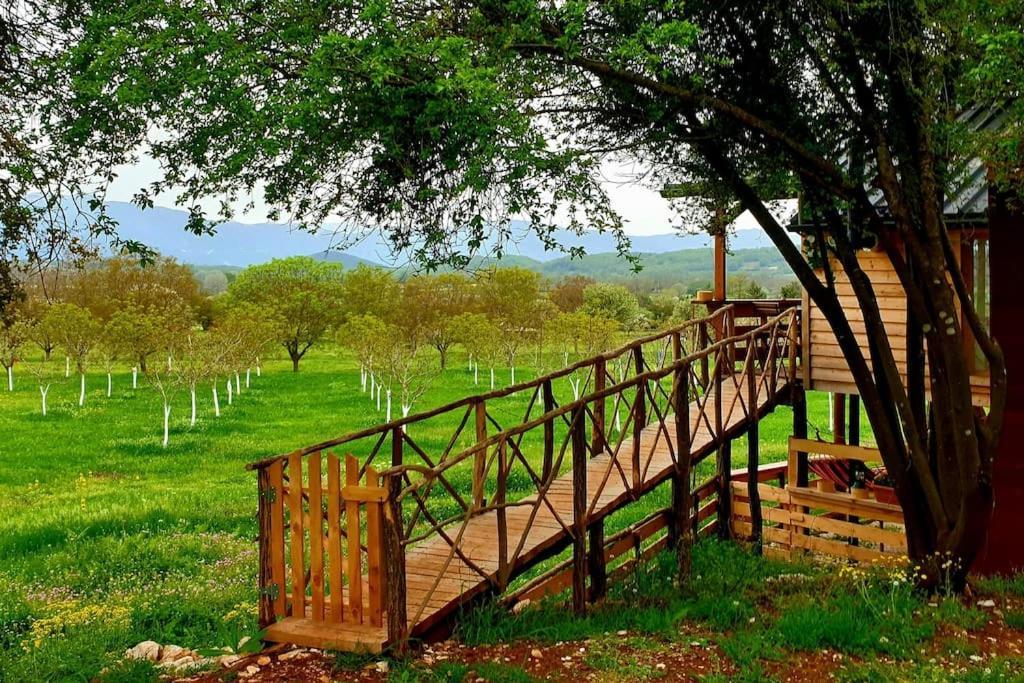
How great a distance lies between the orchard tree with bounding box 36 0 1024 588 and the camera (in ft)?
20.7

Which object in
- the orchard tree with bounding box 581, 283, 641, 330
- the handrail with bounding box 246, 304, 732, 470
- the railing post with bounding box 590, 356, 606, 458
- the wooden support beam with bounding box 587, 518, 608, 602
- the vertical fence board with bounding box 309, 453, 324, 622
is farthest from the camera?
the orchard tree with bounding box 581, 283, 641, 330

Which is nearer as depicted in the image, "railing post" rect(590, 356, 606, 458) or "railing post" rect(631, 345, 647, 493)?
"railing post" rect(631, 345, 647, 493)

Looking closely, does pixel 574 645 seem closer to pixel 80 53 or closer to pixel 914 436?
pixel 914 436

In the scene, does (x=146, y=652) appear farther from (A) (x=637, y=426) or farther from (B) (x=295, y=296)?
(B) (x=295, y=296)

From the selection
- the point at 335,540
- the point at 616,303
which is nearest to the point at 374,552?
the point at 335,540

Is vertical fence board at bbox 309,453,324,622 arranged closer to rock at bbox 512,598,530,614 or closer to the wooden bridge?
the wooden bridge

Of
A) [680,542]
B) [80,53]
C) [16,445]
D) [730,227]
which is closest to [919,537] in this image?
[680,542]

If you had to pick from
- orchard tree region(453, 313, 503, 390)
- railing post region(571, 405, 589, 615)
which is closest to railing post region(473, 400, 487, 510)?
railing post region(571, 405, 589, 615)

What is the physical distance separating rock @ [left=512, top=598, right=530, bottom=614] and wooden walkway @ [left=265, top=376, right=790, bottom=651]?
38 centimetres

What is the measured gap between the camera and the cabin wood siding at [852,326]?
12711 millimetres

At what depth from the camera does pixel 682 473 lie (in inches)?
413

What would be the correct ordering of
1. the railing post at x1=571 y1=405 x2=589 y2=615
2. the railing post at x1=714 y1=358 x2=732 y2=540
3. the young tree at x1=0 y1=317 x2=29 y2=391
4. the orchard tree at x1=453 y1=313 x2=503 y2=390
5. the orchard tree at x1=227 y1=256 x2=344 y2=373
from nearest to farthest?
the railing post at x1=571 y1=405 x2=589 y2=615 < the railing post at x1=714 y1=358 x2=732 y2=540 < the young tree at x1=0 y1=317 x2=29 y2=391 < the orchard tree at x1=453 y1=313 x2=503 y2=390 < the orchard tree at x1=227 y1=256 x2=344 y2=373

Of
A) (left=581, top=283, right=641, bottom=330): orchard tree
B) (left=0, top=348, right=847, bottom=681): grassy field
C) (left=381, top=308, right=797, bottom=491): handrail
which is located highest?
(left=581, top=283, right=641, bottom=330): orchard tree

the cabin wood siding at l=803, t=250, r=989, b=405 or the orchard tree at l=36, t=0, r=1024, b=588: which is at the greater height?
the orchard tree at l=36, t=0, r=1024, b=588
